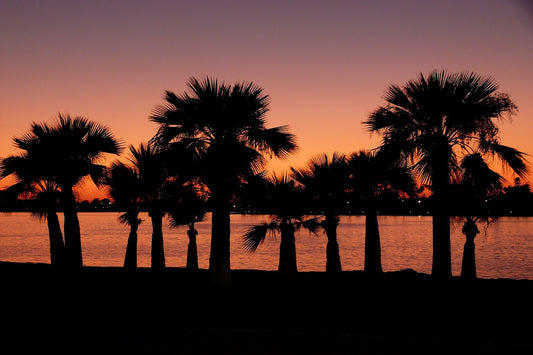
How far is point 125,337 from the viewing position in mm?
8969

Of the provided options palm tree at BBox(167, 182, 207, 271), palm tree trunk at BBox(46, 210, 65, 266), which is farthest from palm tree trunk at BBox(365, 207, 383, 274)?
palm tree trunk at BBox(46, 210, 65, 266)

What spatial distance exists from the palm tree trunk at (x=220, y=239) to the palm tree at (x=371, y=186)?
8.09 metres

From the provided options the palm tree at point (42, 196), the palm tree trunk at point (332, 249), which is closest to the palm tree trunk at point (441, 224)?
the palm tree trunk at point (332, 249)

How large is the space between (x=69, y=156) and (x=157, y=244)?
17.2ft

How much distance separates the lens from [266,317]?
1150 centimetres

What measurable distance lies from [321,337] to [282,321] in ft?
7.30

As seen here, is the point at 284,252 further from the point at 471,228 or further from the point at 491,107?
the point at 491,107

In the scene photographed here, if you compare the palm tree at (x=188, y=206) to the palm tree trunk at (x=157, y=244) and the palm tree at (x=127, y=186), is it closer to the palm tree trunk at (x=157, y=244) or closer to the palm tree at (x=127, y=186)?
the palm tree trunk at (x=157, y=244)

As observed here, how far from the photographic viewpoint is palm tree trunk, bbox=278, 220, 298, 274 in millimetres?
22297

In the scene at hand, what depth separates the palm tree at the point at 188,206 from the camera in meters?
18.3

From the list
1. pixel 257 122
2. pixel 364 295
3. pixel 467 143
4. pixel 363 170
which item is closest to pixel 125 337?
pixel 364 295

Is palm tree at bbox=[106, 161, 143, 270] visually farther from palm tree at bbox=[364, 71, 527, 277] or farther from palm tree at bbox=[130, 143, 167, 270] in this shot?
palm tree at bbox=[364, 71, 527, 277]

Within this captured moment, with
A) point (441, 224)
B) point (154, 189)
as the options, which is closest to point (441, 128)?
point (441, 224)

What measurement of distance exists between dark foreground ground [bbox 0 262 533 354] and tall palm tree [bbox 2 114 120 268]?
4.55 m
